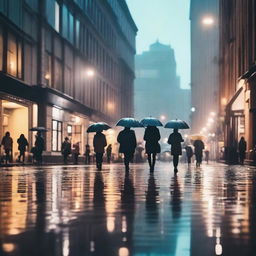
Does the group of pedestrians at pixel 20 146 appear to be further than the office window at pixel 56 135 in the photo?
No

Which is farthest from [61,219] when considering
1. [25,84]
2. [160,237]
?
[25,84]

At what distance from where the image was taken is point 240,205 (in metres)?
9.19

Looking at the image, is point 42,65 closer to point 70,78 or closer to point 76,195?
point 70,78

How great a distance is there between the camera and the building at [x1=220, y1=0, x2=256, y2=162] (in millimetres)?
36188

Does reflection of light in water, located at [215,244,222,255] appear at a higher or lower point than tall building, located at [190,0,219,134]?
lower

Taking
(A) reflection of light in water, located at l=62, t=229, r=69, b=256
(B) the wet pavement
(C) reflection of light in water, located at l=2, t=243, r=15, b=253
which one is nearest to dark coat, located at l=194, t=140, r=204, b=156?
(B) the wet pavement

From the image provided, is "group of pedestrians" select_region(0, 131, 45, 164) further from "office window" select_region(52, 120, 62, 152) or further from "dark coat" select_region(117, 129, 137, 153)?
"dark coat" select_region(117, 129, 137, 153)

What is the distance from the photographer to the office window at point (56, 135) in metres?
46.8

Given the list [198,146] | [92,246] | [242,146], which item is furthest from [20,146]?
[92,246]

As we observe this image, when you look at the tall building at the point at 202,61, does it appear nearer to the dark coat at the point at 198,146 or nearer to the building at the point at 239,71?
the building at the point at 239,71

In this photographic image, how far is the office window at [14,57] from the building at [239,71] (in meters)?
13.9

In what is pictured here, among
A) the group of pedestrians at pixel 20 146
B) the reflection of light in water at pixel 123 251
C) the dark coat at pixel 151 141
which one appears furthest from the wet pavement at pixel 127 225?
the group of pedestrians at pixel 20 146

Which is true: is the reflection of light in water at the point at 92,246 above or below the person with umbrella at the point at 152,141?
below

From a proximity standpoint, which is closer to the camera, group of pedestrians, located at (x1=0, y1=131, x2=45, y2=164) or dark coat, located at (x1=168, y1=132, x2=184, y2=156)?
dark coat, located at (x1=168, y1=132, x2=184, y2=156)
